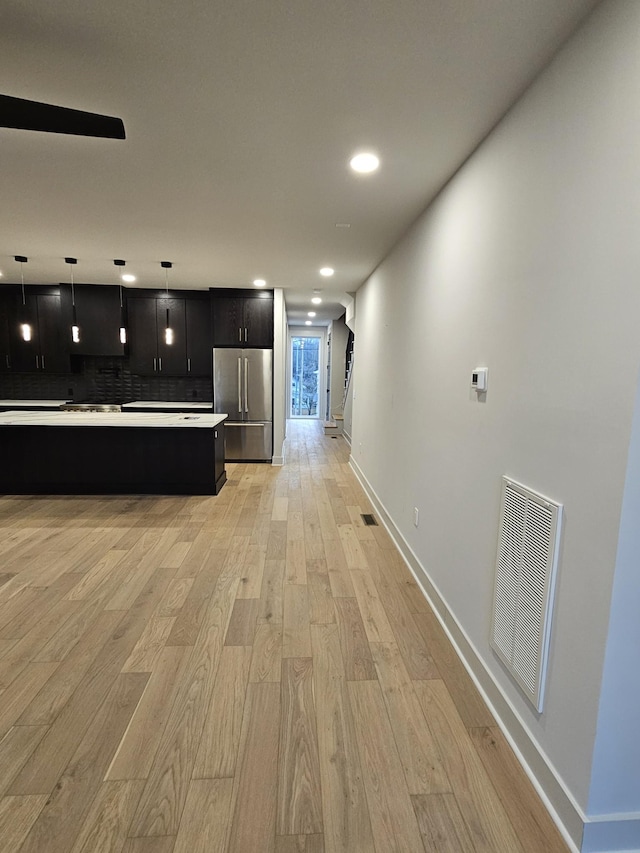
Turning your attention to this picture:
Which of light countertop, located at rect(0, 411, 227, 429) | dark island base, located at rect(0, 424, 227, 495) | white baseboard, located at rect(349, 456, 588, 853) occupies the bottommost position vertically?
white baseboard, located at rect(349, 456, 588, 853)

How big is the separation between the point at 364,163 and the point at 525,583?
7.28 ft

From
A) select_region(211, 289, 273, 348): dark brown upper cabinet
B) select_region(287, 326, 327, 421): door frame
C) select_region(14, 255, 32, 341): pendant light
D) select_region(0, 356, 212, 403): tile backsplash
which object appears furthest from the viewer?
select_region(287, 326, 327, 421): door frame

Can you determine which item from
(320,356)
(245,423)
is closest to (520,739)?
(245,423)

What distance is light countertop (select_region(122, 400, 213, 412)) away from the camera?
6.30 metres

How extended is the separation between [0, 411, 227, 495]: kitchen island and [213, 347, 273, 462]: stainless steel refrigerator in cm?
155

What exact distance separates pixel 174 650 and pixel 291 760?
858mm

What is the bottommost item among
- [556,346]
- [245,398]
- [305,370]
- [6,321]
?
[245,398]

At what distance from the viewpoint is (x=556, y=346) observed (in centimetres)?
137

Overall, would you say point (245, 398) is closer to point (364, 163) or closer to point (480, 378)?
point (364, 163)

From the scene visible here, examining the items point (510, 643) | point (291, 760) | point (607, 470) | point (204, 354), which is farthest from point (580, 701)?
point (204, 354)

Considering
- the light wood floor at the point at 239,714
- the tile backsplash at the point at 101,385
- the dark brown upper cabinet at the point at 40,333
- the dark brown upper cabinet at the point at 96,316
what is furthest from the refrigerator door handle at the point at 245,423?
the light wood floor at the point at 239,714

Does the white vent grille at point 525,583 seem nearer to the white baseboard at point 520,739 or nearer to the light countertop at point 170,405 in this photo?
the white baseboard at point 520,739

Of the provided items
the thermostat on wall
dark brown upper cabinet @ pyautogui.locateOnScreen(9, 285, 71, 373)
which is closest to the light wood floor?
the thermostat on wall

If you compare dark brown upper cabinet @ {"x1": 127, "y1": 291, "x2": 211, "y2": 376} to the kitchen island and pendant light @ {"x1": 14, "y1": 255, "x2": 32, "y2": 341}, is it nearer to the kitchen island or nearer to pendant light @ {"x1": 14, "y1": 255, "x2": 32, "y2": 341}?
pendant light @ {"x1": 14, "y1": 255, "x2": 32, "y2": 341}
